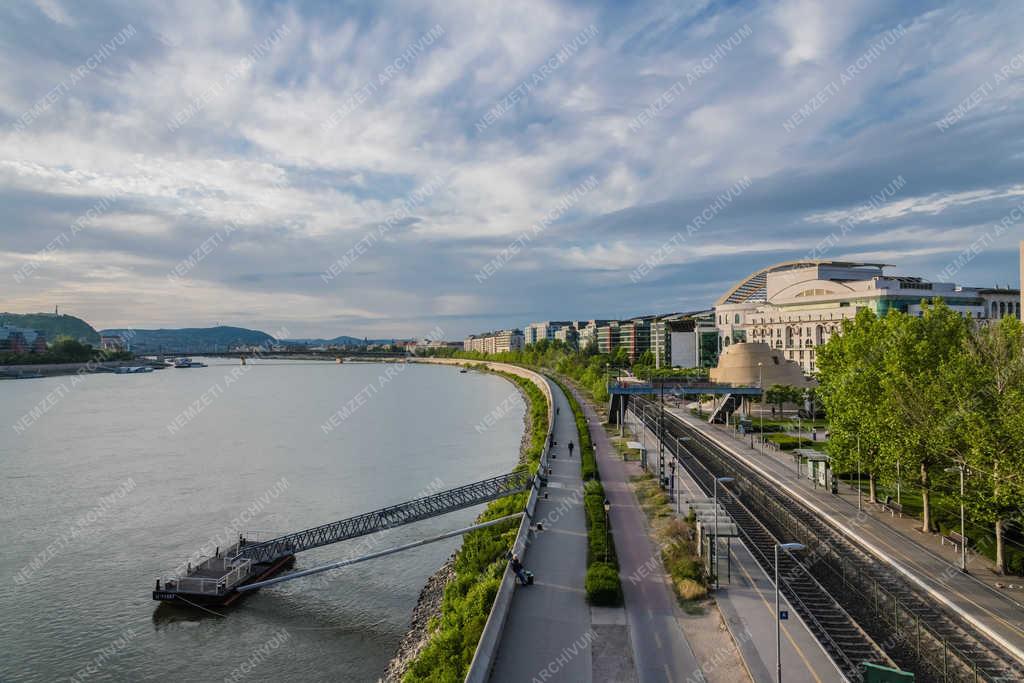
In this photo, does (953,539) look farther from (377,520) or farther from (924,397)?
(377,520)

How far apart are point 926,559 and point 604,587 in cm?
1320

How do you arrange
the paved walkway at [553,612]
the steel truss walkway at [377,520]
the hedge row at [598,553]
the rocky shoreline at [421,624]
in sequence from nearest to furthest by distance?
the paved walkway at [553,612] → the rocky shoreline at [421,624] → the hedge row at [598,553] → the steel truss walkway at [377,520]

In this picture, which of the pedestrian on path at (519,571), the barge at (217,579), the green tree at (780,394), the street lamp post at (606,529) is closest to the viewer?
the pedestrian on path at (519,571)

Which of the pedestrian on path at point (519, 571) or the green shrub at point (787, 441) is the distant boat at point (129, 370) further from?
the pedestrian on path at point (519, 571)

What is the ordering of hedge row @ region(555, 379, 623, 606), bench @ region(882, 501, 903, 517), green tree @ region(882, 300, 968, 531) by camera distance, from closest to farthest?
hedge row @ region(555, 379, 623, 606) → green tree @ region(882, 300, 968, 531) → bench @ region(882, 501, 903, 517)

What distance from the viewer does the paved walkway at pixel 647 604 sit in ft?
52.4

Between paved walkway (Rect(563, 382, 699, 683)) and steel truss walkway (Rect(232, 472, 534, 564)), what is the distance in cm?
581

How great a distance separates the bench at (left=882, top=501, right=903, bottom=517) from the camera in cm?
2980

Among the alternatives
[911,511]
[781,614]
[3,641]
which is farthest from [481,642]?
[911,511]

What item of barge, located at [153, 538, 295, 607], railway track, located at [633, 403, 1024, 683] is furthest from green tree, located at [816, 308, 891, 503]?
barge, located at [153, 538, 295, 607]

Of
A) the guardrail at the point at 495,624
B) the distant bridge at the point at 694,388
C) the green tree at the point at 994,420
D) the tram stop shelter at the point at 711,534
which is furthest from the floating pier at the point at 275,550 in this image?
the distant bridge at the point at 694,388

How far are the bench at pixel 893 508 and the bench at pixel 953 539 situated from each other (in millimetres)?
3638

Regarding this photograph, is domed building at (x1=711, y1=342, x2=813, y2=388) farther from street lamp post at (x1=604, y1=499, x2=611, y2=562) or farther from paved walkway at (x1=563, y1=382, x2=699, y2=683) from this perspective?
street lamp post at (x1=604, y1=499, x2=611, y2=562)

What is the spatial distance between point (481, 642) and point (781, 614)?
7746mm
